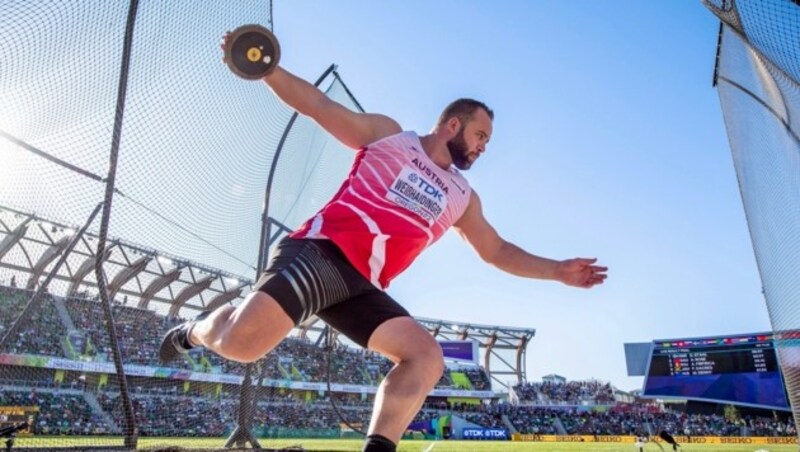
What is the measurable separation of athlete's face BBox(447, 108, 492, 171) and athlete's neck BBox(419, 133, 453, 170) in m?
0.03

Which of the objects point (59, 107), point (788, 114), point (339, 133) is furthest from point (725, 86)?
→ point (59, 107)

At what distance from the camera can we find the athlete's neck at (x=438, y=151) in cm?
319

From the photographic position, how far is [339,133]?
2967mm

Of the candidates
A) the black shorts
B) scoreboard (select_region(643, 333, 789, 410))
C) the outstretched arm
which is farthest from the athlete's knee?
scoreboard (select_region(643, 333, 789, 410))

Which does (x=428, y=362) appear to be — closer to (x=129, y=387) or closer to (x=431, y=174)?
(x=431, y=174)

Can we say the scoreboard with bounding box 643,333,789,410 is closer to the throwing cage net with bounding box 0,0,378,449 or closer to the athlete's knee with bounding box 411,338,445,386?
the throwing cage net with bounding box 0,0,378,449

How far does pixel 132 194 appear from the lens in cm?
521

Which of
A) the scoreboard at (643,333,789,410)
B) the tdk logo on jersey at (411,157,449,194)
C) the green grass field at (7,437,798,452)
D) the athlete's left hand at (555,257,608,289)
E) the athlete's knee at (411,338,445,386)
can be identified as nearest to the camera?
the athlete's knee at (411,338,445,386)

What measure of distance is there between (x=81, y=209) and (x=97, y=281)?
26.9 inches

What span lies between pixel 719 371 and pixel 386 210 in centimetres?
5212

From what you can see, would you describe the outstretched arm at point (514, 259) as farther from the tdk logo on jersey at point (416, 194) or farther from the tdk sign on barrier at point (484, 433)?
the tdk sign on barrier at point (484, 433)

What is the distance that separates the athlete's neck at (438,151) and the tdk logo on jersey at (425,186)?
0.61 ft

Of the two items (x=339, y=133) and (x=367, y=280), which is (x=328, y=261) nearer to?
(x=367, y=280)

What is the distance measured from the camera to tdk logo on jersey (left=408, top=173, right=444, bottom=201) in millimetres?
2986
